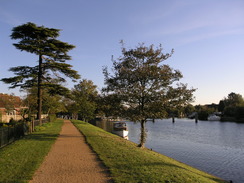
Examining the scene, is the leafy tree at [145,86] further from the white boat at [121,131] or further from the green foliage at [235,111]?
the green foliage at [235,111]

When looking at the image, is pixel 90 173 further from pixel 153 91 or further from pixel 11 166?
pixel 153 91

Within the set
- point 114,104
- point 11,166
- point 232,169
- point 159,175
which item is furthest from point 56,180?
point 232,169

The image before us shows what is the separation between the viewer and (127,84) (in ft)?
58.8

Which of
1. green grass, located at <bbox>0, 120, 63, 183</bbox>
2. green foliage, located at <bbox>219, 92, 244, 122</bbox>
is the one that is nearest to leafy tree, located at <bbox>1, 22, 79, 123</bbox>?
green grass, located at <bbox>0, 120, 63, 183</bbox>

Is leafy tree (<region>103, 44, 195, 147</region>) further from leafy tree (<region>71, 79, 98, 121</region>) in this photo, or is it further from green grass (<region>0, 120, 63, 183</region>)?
leafy tree (<region>71, 79, 98, 121</region>)

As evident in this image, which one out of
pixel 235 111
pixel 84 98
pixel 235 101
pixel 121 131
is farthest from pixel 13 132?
pixel 235 101

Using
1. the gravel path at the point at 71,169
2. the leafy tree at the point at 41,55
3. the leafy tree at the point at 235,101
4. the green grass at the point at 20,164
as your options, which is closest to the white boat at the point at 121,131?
the leafy tree at the point at 41,55

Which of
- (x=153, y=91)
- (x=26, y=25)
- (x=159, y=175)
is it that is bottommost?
(x=159, y=175)

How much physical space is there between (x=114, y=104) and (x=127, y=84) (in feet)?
6.60

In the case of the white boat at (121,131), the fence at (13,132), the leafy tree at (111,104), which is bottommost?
the white boat at (121,131)

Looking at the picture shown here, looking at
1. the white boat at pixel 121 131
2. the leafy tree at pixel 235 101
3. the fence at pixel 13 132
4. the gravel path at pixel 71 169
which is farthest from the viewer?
the leafy tree at pixel 235 101

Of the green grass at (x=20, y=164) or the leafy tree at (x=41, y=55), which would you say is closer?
the green grass at (x=20, y=164)

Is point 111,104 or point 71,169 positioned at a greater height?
point 111,104

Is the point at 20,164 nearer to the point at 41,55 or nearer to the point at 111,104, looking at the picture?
the point at 111,104
